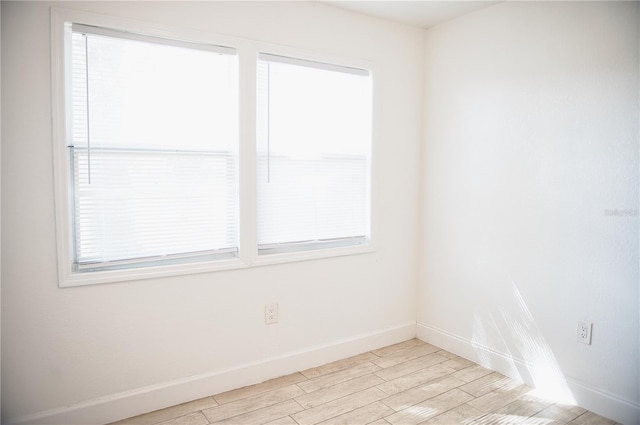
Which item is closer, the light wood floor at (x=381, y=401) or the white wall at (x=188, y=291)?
the white wall at (x=188, y=291)

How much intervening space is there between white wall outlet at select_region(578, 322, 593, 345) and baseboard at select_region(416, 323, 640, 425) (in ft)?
0.83

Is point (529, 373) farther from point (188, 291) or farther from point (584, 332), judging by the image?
point (188, 291)

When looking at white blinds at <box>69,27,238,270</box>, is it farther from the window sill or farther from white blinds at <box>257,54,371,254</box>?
white blinds at <box>257,54,371,254</box>

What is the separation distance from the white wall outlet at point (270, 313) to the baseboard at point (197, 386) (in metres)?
0.25

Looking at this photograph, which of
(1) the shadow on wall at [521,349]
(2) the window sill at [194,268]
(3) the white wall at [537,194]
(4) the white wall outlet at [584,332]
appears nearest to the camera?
(2) the window sill at [194,268]

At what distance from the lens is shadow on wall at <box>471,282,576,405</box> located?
2.59m

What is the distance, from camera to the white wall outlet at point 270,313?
2.75 metres

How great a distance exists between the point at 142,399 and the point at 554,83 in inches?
117

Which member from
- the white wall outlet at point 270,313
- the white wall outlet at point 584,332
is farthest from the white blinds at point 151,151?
the white wall outlet at point 584,332

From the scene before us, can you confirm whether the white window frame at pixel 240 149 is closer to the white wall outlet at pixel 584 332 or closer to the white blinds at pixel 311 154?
the white blinds at pixel 311 154

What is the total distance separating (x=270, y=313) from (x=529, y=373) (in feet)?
5.57

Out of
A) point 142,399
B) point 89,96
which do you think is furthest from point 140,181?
point 142,399

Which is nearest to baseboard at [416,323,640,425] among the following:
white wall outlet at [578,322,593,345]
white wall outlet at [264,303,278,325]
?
white wall outlet at [578,322,593,345]

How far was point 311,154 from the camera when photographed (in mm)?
2932
